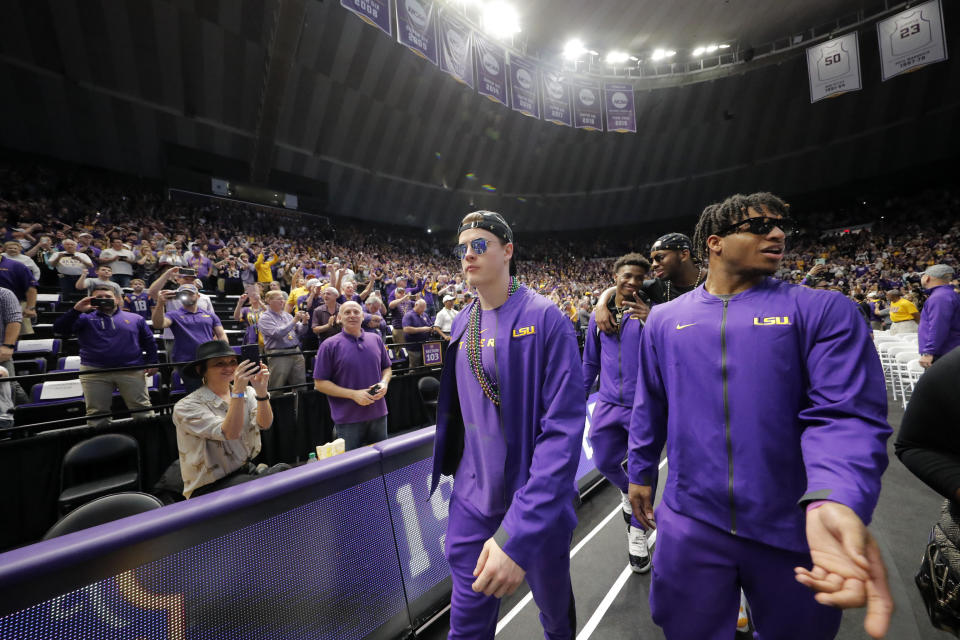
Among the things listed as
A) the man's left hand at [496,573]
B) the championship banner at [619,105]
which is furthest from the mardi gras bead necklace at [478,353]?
the championship banner at [619,105]

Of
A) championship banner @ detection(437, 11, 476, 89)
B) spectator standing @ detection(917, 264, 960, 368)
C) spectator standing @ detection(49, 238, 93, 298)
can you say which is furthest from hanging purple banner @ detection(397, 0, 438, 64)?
spectator standing @ detection(917, 264, 960, 368)

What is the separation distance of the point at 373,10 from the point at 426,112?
427 inches

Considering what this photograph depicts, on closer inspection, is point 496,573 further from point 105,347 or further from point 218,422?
point 105,347

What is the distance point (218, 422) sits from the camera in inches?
105

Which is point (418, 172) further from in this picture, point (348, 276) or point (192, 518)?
point (192, 518)

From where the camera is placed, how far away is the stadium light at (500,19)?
1762cm

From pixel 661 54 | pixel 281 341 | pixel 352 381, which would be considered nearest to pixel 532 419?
pixel 352 381

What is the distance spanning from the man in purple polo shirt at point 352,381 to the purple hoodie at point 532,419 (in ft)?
7.62

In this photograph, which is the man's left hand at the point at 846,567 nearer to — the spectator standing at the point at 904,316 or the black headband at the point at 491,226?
the black headband at the point at 491,226

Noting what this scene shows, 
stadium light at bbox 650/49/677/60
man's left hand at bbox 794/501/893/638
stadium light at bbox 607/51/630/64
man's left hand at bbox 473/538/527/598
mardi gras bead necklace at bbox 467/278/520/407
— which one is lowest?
man's left hand at bbox 473/538/527/598

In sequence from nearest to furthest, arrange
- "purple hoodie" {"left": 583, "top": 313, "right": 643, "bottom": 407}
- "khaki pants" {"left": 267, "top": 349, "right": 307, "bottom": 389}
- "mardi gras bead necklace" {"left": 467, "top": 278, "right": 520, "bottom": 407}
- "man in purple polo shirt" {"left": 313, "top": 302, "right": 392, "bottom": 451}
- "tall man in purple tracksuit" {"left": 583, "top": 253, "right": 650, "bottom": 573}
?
"mardi gras bead necklace" {"left": 467, "top": 278, "right": 520, "bottom": 407} < "tall man in purple tracksuit" {"left": 583, "top": 253, "right": 650, "bottom": 573} < "purple hoodie" {"left": 583, "top": 313, "right": 643, "bottom": 407} < "man in purple polo shirt" {"left": 313, "top": 302, "right": 392, "bottom": 451} < "khaki pants" {"left": 267, "top": 349, "right": 307, "bottom": 389}

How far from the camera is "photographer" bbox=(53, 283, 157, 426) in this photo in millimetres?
4637

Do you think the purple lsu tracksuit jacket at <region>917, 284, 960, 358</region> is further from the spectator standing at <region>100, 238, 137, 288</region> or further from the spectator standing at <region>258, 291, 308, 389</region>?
the spectator standing at <region>100, 238, 137, 288</region>

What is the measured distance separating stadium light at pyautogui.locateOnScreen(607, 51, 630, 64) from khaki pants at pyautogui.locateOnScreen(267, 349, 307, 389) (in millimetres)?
25236
